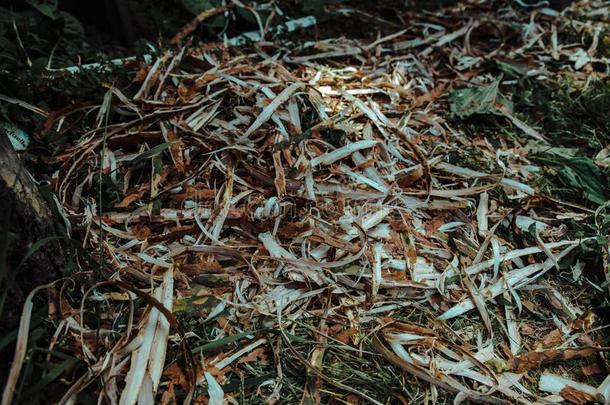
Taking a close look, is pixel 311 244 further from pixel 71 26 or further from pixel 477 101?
pixel 71 26

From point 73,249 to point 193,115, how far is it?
0.74 metres

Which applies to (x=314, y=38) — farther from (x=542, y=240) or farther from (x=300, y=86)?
(x=542, y=240)

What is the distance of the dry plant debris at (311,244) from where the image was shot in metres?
1.56

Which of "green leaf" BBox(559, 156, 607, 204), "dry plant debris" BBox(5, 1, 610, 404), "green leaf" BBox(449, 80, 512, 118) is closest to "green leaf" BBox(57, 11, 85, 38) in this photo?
"dry plant debris" BBox(5, 1, 610, 404)

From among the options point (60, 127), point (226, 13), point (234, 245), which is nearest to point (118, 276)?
point (234, 245)

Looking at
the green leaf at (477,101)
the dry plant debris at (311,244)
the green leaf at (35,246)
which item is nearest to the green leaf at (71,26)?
the dry plant debris at (311,244)

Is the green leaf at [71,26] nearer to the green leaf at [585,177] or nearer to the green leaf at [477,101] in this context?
the green leaf at [477,101]

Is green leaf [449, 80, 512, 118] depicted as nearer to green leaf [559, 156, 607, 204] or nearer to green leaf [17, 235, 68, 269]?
green leaf [559, 156, 607, 204]

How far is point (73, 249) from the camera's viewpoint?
5.45 feet

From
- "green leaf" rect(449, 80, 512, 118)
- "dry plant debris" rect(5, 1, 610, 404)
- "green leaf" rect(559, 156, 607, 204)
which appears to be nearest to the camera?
"dry plant debris" rect(5, 1, 610, 404)

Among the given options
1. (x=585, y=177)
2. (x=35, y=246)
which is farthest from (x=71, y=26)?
(x=585, y=177)

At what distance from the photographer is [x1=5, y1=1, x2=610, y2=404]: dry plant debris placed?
1.56 m

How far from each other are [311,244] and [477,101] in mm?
1168

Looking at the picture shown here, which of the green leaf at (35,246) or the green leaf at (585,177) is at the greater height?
the green leaf at (35,246)
